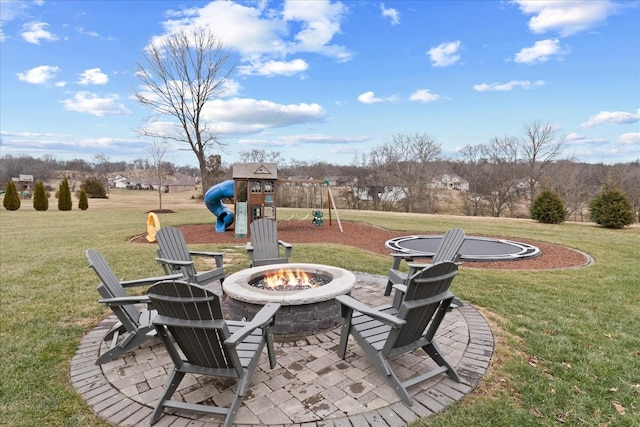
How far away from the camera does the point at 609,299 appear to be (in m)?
4.66

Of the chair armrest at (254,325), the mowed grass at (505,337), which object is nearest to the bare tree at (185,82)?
the mowed grass at (505,337)

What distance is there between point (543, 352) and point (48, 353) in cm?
461

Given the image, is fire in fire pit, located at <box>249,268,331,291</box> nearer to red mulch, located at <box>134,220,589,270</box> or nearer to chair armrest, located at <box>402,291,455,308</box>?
chair armrest, located at <box>402,291,455,308</box>

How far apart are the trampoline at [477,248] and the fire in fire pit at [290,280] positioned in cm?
342

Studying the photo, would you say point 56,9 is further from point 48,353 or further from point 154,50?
point 154,50

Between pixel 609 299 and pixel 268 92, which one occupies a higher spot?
pixel 268 92

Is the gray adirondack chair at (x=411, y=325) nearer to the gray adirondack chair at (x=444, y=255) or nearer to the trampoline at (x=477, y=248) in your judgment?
the gray adirondack chair at (x=444, y=255)

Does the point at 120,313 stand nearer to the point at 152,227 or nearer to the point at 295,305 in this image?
the point at 295,305

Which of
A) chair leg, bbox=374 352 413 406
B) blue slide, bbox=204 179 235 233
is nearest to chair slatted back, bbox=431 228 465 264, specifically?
chair leg, bbox=374 352 413 406

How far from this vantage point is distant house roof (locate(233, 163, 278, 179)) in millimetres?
10734

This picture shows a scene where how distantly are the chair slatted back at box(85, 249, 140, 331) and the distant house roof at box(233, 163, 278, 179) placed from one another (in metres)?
7.73

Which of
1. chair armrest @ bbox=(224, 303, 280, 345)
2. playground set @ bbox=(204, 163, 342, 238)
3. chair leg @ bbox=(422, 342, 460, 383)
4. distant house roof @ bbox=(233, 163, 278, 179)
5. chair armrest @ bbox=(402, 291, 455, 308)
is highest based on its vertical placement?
distant house roof @ bbox=(233, 163, 278, 179)

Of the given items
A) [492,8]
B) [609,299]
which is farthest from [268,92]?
[609,299]

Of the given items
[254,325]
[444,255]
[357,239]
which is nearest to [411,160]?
[357,239]
